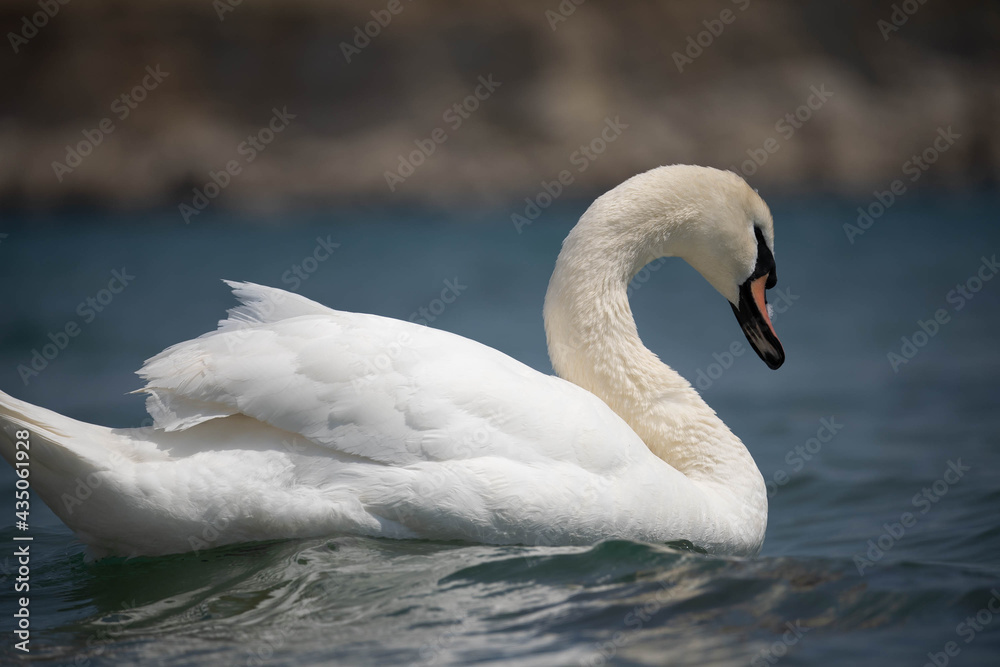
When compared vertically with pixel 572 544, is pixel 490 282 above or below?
above

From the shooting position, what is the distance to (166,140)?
2127 centimetres

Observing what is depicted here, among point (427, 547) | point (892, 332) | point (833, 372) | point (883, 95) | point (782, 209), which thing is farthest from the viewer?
point (883, 95)

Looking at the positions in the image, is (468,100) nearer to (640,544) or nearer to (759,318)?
(759,318)

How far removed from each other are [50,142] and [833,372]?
17720 millimetres

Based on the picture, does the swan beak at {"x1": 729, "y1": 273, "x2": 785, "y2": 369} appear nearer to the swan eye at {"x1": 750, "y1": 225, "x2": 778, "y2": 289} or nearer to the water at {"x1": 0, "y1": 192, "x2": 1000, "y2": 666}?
the swan eye at {"x1": 750, "y1": 225, "x2": 778, "y2": 289}

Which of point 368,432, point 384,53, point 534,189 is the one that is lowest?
point 368,432

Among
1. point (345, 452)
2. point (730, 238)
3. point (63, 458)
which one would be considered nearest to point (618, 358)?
point (730, 238)

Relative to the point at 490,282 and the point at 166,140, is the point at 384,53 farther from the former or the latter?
the point at 490,282

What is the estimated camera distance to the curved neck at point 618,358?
4.54 m

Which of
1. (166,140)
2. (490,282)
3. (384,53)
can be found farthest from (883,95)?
(166,140)

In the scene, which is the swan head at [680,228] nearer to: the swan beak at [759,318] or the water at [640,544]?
the swan beak at [759,318]

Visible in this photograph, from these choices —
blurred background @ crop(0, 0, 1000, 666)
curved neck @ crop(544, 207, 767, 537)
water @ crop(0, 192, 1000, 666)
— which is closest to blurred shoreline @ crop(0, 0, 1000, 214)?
blurred background @ crop(0, 0, 1000, 666)

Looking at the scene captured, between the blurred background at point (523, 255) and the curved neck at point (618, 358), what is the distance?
61 cm

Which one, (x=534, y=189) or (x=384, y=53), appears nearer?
(x=534, y=189)
